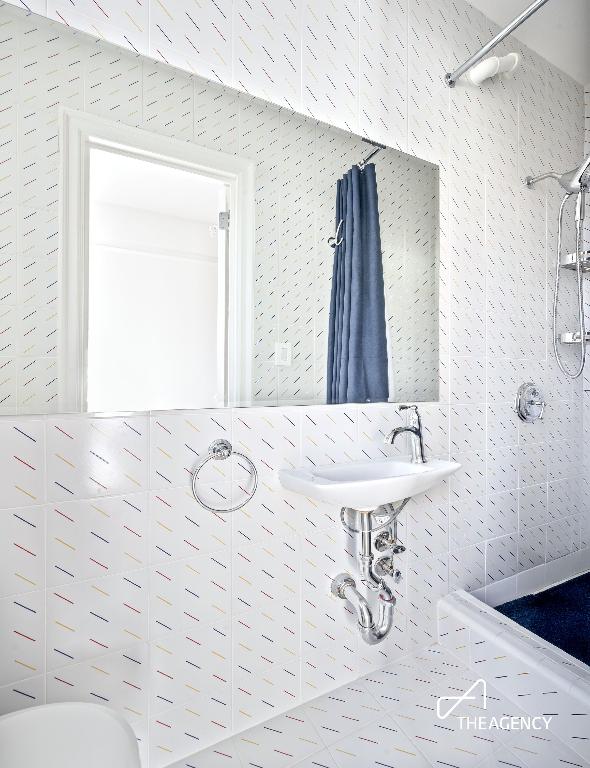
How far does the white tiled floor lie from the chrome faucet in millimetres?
732

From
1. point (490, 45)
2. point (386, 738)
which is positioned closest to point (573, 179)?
point (490, 45)

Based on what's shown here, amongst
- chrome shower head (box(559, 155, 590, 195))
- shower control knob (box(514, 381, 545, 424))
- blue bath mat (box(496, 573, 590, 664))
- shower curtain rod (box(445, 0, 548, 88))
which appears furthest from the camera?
shower control knob (box(514, 381, 545, 424))

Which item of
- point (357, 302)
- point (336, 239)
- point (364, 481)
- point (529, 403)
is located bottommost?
point (364, 481)

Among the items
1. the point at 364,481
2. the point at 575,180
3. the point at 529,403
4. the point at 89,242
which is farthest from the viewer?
the point at 529,403

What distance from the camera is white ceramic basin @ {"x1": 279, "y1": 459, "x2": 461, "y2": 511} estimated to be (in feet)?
3.88

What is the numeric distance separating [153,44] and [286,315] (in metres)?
0.76

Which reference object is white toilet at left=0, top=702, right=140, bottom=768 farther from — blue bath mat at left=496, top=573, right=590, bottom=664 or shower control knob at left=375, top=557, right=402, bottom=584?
blue bath mat at left=496, top=573, right=590, bottom=664

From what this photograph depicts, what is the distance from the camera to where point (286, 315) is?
1.42 m

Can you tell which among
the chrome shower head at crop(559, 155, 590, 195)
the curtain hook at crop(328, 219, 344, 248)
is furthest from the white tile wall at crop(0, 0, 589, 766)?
the curtain hook at crop(328, 219, 344, 248)

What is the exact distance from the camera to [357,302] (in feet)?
5.16

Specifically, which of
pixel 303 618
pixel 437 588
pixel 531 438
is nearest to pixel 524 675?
pixel 437 588

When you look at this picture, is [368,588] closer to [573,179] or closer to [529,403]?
[529,403]

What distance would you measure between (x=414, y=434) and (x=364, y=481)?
0.41 metres

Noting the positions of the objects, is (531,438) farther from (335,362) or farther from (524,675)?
(335,362)
